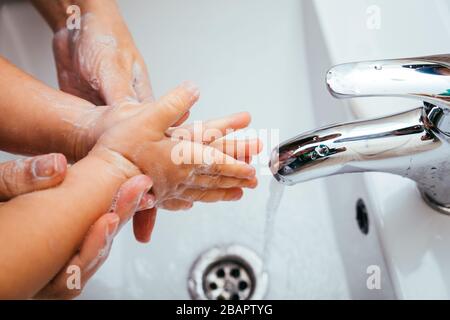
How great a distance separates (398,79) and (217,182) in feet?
0.70

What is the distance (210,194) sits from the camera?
1.40 feet

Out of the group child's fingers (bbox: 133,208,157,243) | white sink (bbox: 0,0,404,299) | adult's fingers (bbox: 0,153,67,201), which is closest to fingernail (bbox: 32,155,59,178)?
adult's fingers (bbox: 0,153,67,201)

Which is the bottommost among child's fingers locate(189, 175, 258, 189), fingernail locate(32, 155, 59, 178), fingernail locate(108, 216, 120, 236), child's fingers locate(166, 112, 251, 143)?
fingernail locate(108, 216, 120, 236)

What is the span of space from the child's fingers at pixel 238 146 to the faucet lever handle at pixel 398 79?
0.17 metres

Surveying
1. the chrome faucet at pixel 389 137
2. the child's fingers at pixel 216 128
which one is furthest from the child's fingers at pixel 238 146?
the chrome faucet at pixel 389 137

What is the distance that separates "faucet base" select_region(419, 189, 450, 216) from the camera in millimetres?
307

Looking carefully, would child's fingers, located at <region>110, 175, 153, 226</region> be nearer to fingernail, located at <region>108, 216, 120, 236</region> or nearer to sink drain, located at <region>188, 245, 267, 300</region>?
fingernail, located at <region>108, 216, 120, 236</region>

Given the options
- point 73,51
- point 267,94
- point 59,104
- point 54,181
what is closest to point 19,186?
point 54,181

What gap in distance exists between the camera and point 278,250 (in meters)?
0.49

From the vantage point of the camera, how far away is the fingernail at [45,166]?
309 millimetres

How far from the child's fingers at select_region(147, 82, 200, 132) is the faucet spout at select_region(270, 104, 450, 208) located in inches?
4.4

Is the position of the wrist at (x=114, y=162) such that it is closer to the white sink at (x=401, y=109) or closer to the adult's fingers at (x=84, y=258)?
the adult's fingers at (x=84, y=258)

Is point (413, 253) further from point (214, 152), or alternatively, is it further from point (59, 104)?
point (59, 104)

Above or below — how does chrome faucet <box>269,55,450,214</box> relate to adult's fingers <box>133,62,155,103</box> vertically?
below
